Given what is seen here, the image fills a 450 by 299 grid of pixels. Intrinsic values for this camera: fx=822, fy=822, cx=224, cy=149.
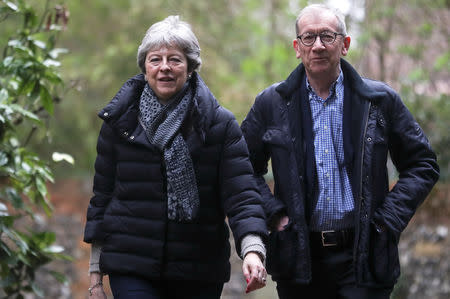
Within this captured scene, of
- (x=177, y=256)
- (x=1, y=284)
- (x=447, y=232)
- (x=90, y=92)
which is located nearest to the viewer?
(x=177, y=256)

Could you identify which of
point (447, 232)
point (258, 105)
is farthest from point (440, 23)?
point (258, 105)

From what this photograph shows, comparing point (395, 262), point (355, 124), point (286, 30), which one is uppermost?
point (286, 30)

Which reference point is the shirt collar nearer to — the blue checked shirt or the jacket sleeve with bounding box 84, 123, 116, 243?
the blue checked shirt

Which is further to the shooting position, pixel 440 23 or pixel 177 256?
pixel 440 23

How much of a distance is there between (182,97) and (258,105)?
1.90 ft

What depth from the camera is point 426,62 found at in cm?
1036

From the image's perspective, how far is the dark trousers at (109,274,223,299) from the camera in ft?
13.0

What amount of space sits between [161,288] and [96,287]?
35 centimetres

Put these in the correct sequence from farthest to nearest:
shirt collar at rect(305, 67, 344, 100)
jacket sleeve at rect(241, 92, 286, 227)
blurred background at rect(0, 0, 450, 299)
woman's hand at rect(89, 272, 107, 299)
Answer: blurred background at rect(0, 0, 450, 299) → jacket sleeve at rect(241, 92, 286, 227) → shirt collar at rect(305, 67, 344, 100) → woman's hand at rect(89, 272, 107, 299)

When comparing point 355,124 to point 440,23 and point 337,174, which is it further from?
point 440,23

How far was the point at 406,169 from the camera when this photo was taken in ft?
14.2

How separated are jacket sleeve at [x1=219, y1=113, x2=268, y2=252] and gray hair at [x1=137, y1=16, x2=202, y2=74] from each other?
39cm

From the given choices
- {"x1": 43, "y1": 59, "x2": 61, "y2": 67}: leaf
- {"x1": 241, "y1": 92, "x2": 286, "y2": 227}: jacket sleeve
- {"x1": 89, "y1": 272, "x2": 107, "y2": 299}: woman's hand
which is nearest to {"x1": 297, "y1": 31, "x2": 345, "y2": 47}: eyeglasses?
{"x1": 241, "y1": 92, "x2": 286, "y2": 227}: jacket sleeve

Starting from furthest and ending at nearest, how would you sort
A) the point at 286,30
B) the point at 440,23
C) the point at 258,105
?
the point at 286,30 → the point at 440,23 → the point at 258,105
